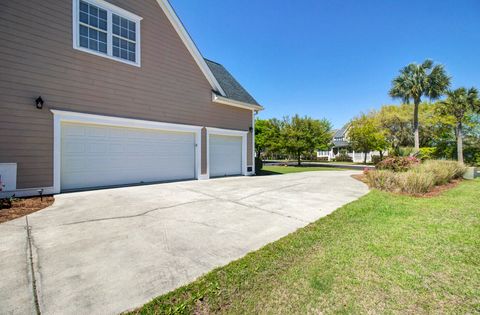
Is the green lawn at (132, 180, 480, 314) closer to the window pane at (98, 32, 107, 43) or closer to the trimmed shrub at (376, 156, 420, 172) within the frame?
the trimmed shrub at (376, 156, 420, 172)

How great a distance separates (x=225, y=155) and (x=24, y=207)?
26.1 ft

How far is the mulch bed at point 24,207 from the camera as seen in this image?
4.32m

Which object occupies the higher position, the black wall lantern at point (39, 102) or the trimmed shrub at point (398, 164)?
the black wall lantern at point (39, 102)

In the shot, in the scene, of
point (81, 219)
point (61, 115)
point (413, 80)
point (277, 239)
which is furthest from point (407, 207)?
point (413, 80)

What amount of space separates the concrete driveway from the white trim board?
22.0 feet

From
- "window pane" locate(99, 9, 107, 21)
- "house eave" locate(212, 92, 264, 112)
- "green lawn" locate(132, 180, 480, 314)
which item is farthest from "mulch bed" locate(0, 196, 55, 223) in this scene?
"house eave" locate(212, 92, 264, 112)

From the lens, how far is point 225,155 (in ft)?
37.8

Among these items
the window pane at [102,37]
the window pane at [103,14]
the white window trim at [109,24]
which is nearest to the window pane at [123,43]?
the white window trim at [109,24]

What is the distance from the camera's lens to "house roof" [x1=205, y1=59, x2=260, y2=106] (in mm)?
11898

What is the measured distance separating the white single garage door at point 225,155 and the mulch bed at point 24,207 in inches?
255

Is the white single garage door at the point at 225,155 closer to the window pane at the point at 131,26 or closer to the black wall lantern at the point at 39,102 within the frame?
the window pane at the point at 131,26

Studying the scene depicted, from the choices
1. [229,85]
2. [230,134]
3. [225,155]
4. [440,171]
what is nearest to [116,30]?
[229,85]

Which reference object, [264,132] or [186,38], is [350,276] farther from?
[264,132]

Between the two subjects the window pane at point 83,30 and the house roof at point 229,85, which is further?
the house roof at point 229,85
